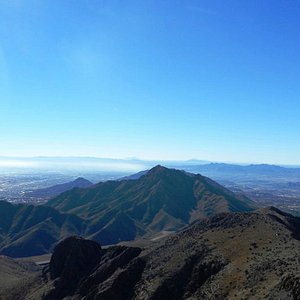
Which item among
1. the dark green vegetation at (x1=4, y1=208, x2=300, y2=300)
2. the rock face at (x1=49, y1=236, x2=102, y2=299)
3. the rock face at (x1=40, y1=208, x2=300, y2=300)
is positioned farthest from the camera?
the rock face at (x1=49, y1=236, x2=102, y2=299)

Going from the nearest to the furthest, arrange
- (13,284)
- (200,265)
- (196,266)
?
(200,265) → (196,266) → (13,284)

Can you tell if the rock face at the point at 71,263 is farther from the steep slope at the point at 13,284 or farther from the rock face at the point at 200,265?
the steep slope at the point at 13,284

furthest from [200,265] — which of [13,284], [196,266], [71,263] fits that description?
[13,284]

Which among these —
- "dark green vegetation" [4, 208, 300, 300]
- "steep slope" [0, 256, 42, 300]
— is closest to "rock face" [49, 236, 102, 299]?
"dark green vegetation" [4, 208, 300, 300]

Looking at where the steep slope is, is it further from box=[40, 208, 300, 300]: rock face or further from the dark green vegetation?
box=[40, 208, 300, 300]: rock face

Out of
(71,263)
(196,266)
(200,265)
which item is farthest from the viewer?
(71,263)

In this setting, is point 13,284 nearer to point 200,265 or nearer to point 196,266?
point 196,266

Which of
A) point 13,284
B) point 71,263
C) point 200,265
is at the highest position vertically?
point 200,265

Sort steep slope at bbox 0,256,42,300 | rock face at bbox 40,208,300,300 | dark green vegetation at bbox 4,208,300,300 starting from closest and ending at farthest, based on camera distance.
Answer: rock face at bbox 40,208,300,300 < dark green vegetation at bbox 4,208,300,300 < steep slope at bbox 0,256,42,300

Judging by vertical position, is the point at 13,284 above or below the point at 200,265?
below
